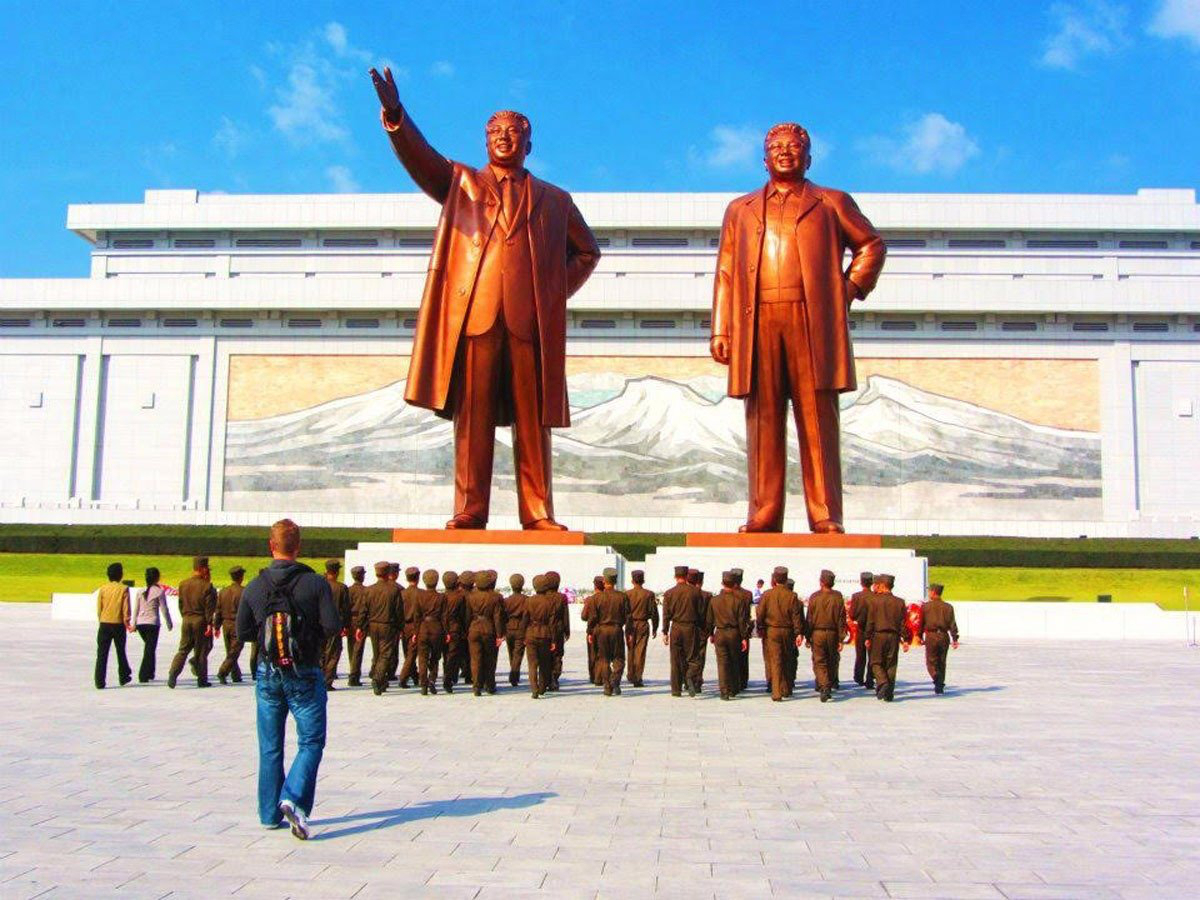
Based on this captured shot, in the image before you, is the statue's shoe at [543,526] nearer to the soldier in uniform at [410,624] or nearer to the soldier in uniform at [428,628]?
the soldier in uniform at [410,624]

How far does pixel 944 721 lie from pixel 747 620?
1.57 meters

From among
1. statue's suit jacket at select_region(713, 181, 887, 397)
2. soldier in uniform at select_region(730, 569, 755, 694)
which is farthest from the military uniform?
statue's suit jacket at select_region(713, 181, 887, 397)

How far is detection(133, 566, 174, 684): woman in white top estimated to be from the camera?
8.36m

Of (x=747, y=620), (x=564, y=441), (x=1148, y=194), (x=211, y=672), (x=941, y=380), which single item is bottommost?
(x=211, y=672)

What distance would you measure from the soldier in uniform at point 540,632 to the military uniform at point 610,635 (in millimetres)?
330

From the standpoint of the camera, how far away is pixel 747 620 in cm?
792

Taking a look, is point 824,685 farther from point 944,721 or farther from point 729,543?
point 729,543

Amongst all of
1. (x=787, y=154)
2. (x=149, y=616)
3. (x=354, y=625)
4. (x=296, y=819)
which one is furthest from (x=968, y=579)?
(x=296, y=819)

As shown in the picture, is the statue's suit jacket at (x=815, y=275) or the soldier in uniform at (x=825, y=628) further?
the statue's suit jacket at (x=815, y=275)

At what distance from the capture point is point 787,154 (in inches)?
466

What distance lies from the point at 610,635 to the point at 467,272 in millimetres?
4884

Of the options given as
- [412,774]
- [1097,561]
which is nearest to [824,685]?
[412,774]

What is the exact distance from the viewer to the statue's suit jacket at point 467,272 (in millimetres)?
11445

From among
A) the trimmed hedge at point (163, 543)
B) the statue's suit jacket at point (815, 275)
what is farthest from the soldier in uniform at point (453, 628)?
the trimmed hedge at point (163, 543)
